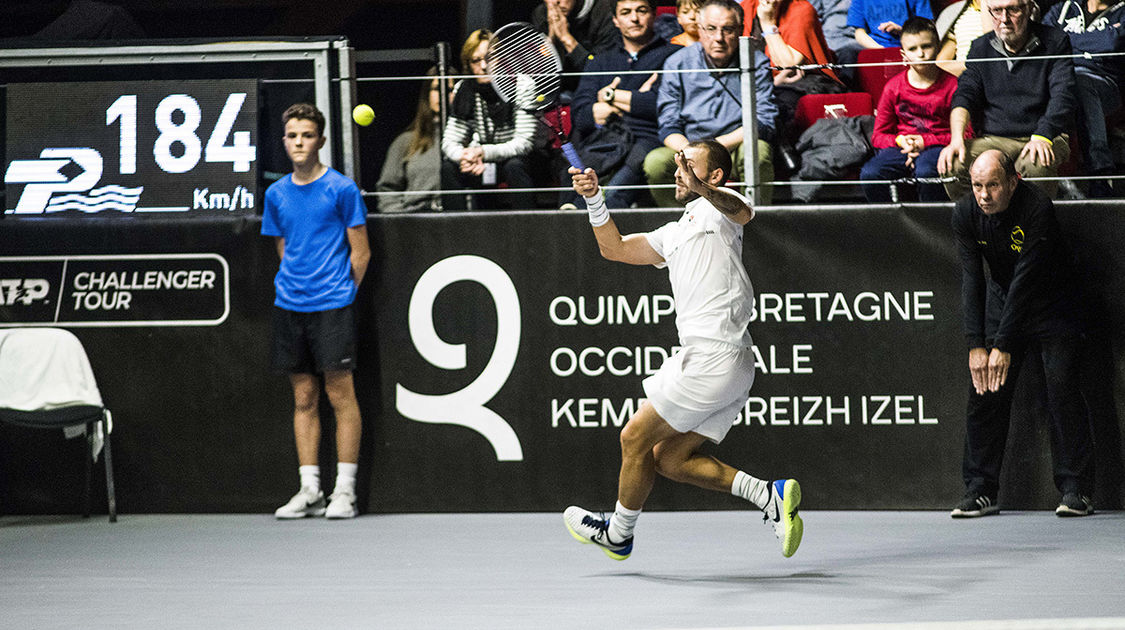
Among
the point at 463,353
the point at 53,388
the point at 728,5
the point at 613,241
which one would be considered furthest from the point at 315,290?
the point at 728,5

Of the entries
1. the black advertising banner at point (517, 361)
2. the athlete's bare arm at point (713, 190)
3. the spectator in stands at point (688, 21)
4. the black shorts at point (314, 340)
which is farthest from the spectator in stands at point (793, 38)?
the black shorts at point (314, 340)

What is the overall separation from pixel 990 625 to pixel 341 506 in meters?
4.28

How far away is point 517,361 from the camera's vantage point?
26.8 feet

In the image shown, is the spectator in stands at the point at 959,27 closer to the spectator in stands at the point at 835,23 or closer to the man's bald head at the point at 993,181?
the spectator in stands at the point at 835,23

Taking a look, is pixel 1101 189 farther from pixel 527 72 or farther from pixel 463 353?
pixel 463 353

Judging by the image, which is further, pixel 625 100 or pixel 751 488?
pixel 625 100

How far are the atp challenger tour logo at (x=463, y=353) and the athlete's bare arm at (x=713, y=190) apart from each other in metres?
2.26

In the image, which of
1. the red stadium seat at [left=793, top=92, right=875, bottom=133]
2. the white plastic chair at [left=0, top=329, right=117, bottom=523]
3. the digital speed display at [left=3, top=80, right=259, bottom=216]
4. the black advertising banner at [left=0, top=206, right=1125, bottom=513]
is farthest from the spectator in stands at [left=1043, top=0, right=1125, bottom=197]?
the white plastic chair at [left=0, top=329, right=117, bottom=523]

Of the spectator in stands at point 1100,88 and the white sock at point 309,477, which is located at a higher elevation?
the spectator in stands at point 1100,88

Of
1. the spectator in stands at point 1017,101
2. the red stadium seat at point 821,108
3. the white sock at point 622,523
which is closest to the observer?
the white sock at point 622,523

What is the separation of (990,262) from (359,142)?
3694 mm

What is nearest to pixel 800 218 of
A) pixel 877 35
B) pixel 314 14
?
pixel 877 35

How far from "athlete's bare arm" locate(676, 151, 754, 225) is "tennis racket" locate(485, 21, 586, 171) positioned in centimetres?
193

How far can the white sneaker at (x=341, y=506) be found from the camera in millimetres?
8031
